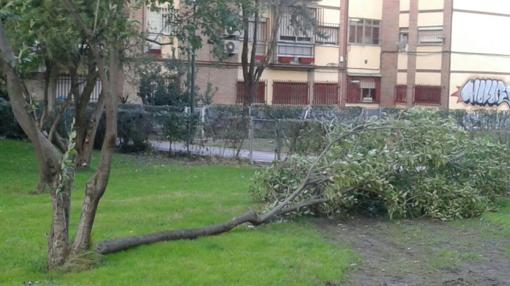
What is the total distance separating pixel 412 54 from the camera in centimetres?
5125

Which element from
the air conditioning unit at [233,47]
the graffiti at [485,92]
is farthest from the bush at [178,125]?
the graffiti at [485,92]

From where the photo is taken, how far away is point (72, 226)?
10.3 meters

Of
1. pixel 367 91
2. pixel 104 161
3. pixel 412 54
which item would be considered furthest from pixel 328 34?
pixel 104 161

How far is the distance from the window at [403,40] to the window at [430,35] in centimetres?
91

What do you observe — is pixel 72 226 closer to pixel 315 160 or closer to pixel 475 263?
pixel 315 160

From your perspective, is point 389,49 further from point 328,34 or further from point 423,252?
point 423,252

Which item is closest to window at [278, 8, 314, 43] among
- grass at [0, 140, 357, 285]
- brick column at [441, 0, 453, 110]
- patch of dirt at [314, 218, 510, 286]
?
brick column at [441, 0, 453, 110]

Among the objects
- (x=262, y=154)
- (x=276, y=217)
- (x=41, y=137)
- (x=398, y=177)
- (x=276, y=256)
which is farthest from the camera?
(x=262, y=154)

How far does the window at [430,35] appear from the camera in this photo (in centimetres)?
5000

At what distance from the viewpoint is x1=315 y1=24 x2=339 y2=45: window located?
47625 millimetres

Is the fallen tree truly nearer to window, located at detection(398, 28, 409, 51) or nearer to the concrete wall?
the concrete wall

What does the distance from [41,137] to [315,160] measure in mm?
4856

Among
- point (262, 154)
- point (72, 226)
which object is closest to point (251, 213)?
point (72, 226)

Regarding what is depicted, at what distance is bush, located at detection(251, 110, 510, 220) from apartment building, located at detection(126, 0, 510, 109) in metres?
33.2
